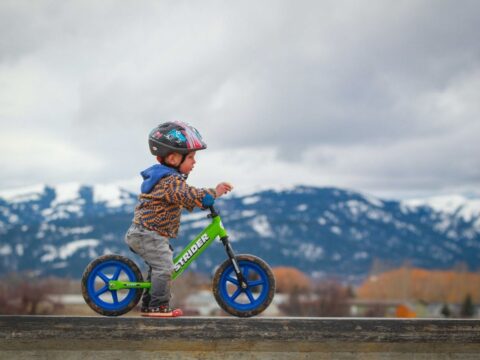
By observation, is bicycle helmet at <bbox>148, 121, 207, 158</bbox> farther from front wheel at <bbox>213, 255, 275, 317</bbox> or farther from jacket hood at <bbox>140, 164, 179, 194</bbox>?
front wheel at <bbox>213, 255, 275, 317</bbox>

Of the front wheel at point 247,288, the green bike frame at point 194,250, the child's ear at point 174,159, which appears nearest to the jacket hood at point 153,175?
the child's ear at point 174,159

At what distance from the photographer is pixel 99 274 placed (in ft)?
24.3

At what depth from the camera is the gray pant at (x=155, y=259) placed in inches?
283

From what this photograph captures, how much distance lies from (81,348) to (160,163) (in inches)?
91.9

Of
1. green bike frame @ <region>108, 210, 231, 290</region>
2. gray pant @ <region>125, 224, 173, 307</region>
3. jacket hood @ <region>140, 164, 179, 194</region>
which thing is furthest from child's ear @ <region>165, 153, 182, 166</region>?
gray pant @ <region>125, 224, 173, 307</region>

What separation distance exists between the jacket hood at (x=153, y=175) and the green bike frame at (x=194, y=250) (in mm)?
604

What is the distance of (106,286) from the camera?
24.3ft

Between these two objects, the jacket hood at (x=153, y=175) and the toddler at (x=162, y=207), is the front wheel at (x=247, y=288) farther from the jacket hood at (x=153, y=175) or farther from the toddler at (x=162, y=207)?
the jacket hood at (x=153, y=175)

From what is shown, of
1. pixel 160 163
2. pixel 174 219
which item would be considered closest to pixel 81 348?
pixel 174 219

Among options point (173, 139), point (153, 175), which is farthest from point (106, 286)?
point (173, 139)

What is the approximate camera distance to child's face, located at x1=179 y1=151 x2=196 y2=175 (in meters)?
7.64

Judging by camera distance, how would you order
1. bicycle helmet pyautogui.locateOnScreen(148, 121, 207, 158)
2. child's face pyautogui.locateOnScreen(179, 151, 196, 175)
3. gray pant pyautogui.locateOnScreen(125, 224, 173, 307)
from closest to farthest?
gray pant pyautogui.locateOnScreen(125, 224, 173, 307) → bicycle helmet pyautogui.locateOnScreen(148, 121, 207, 158) → child's face pyautogui.locateOnScreen(179, 151, 196, 175)

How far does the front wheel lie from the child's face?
41.8 inches

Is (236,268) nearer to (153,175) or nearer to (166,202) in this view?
(166,202)
